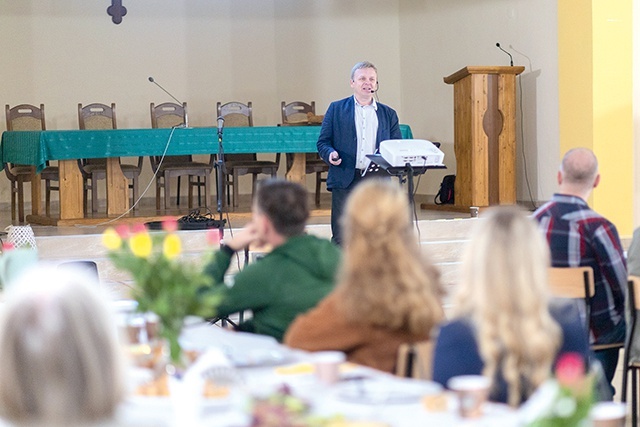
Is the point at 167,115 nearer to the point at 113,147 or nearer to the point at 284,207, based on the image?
the point at 113,147

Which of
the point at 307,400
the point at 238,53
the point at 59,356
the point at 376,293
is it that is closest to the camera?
the point at 59,356

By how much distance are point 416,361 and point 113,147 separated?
6287mm

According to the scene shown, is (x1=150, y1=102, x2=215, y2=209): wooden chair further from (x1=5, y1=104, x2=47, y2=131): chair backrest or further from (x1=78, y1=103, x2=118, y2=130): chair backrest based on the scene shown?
(x1=5, y1=104, x2=47, y2=131): chair backrest

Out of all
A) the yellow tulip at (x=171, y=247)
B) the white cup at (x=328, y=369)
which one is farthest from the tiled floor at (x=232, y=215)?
the white cup at (x=328, y=369)

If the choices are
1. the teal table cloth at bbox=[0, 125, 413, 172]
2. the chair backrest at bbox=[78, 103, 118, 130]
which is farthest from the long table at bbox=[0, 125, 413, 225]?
the chair backrest at bbox=[78, 103, 118, 130]

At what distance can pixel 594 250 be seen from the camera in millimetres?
3938

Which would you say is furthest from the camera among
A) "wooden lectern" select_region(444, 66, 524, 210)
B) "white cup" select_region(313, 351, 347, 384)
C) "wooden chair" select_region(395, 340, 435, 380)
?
"wooden lectern" select_region(444, 66, 524, 210)

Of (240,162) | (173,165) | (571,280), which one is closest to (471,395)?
(571,280)

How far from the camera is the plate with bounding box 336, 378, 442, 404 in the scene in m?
2.20

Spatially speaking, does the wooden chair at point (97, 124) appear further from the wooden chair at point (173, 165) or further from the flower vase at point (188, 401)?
the flower vase at point (188, 401)

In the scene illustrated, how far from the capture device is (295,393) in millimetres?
2279

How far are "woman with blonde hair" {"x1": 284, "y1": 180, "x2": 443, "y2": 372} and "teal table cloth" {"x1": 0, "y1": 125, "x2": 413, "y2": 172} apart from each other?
5937 millimetres

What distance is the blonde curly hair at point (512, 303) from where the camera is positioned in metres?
2.26

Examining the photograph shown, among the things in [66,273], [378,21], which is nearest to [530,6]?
[378,21]
